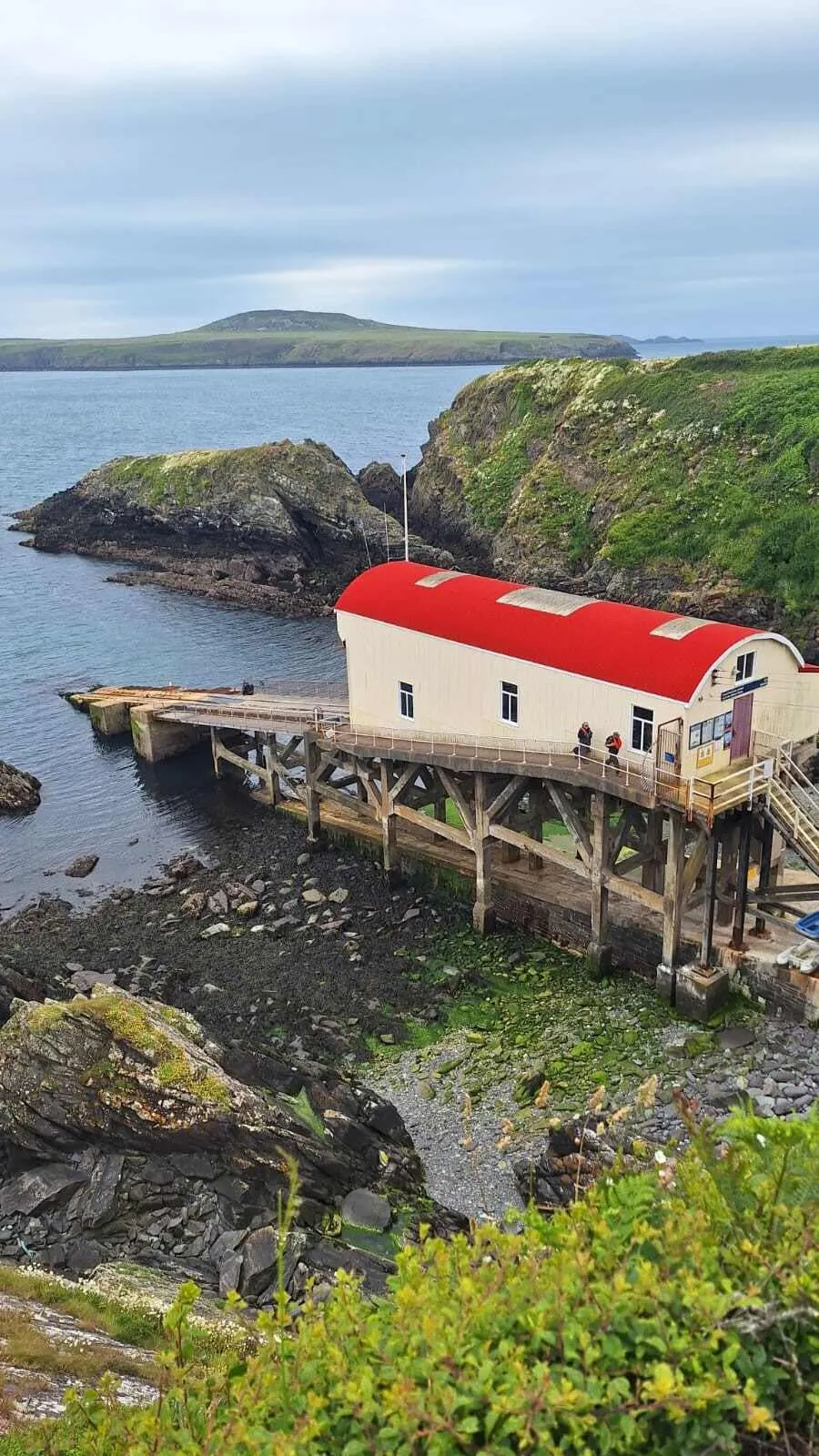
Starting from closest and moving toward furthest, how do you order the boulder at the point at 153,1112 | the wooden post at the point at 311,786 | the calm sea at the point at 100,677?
the boulder at the point at 153,1112, the wooden post at the point at 311,786, the calm sea at the point at 100,677

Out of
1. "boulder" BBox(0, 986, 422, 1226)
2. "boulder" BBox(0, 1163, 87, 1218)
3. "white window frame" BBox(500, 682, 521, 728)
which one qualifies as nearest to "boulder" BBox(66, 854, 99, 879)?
"boulder" BBox(0, 986, 422, 1226)

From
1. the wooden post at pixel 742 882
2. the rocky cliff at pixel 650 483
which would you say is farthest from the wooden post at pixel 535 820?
the rocky cliff at pixel 650 483

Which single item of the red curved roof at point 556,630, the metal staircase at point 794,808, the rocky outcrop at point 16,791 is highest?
the red curved roof at point 556,630

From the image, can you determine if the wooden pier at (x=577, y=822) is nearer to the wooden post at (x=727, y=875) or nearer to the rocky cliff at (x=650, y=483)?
the wooden post at (x=727, y=875)

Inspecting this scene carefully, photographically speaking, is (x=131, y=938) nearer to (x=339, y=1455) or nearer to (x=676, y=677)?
(x=676, y=677)

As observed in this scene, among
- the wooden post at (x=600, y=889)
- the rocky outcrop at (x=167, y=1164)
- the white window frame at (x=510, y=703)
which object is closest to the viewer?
the rocky outcrop at (x=167, y=1164)

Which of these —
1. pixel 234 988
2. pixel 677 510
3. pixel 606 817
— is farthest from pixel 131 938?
pixel 677 510
